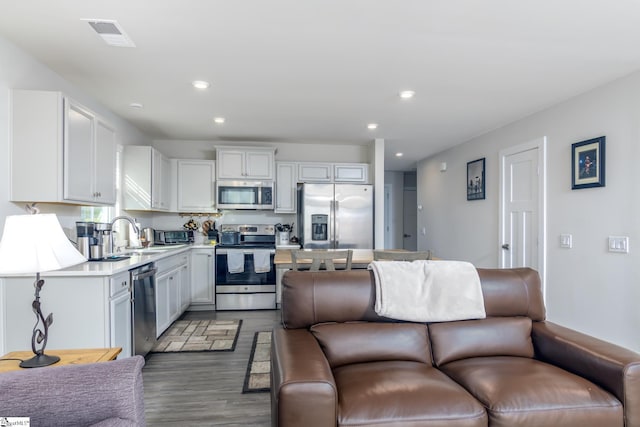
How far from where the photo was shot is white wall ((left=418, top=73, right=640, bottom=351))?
9.04 ft

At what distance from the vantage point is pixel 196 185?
5.02 metres

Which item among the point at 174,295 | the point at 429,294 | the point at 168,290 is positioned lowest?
the point at 174,295

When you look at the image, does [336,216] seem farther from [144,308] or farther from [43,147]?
[43,147]

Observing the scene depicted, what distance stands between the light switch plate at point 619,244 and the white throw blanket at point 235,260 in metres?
3.87

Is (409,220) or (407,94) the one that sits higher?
(407,94)

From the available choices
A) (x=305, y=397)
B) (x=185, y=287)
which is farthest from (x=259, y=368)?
(x=185, y=287)

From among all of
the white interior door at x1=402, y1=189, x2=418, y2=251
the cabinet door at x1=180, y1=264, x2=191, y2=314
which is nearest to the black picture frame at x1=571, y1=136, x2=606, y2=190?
the cabinet door at x1=180, y1=264, x2=191, y2=314

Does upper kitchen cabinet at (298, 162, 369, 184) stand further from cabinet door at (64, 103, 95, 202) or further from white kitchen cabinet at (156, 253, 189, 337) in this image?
cabinet door at (64, 103, 95, 202)

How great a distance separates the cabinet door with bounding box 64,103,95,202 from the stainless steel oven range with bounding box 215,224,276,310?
2021 millimetres

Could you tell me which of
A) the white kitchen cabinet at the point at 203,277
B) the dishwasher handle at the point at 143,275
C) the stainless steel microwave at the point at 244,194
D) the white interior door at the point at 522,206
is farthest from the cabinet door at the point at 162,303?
the white interior door at the point at 522,206

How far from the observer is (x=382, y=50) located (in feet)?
7.96

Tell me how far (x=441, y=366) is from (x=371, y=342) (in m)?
0.39

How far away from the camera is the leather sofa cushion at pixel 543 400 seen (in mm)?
1423

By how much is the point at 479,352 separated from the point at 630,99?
8.10 ft
